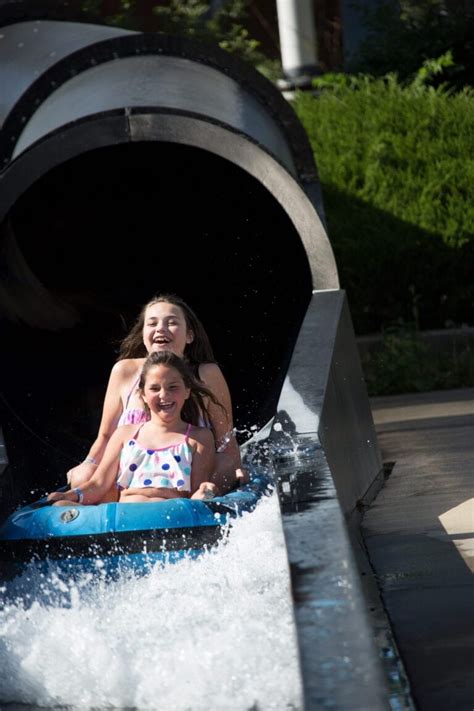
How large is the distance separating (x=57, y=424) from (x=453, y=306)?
13.8ft

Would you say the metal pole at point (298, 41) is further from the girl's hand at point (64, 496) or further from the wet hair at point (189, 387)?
the girl's hand at point (64, 496)

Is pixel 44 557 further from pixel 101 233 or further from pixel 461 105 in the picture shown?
pixel 461 105

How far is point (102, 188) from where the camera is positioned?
973 cm

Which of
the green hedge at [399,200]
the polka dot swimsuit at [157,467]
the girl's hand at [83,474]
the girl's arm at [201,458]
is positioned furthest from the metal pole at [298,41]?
the polka dot swimsuit at [157,467]

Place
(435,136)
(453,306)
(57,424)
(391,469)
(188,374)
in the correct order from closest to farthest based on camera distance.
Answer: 1. (188,374)
2. (391,469)
3. (57,424)
4. (453,306)
5. (435,136)

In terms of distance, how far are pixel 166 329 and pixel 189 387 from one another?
594 mm

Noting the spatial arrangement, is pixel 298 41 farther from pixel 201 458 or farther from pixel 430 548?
pixel 430 548

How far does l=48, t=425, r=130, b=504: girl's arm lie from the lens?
5.53m

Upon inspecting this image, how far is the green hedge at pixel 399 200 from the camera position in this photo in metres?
11.1

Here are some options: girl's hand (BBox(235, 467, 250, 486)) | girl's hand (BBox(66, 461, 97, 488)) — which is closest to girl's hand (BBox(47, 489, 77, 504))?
girl's hand (BBox(66, 461, 97, 488))

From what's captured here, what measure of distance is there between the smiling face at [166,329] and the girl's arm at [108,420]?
0.56 ft

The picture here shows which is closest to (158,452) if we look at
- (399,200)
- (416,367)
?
(416,367)

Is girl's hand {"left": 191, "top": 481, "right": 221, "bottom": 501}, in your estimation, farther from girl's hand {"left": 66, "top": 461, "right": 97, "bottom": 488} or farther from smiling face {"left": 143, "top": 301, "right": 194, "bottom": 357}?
smiling face {"left": 143, "top": 301, "right": 194, "bottom": 357}

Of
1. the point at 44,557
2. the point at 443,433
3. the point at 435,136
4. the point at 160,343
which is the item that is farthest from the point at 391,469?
the point at 435,136
